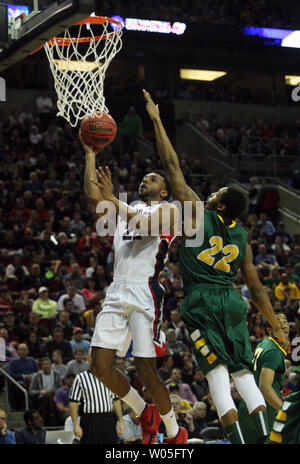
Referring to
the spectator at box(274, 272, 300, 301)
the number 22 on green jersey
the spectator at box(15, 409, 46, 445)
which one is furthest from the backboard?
Result: the spectator at box(274, 272, 300, 301)

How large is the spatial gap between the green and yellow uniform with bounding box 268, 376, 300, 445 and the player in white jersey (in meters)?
1.74

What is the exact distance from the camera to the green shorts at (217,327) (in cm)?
540

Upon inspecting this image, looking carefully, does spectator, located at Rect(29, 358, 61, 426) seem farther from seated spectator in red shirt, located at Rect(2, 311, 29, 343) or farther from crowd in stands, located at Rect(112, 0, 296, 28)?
crowd in stands, located at Rect(112, 0, 296, 28)

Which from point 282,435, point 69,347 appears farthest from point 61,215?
point 282,435

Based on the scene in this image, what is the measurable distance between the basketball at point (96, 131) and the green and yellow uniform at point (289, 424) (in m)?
3.03

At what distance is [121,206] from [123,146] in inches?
628

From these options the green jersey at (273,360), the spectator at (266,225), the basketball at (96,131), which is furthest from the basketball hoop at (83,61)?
the spectator at (266,225)

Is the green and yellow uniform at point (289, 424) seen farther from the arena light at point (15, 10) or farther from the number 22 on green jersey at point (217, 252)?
the arena light at point (15, 10)

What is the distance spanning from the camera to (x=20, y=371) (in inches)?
457

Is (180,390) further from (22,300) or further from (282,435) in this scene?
(282,435)

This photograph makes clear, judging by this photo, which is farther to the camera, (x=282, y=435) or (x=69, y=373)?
(x=69, y=373)

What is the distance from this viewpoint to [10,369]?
11.6 m

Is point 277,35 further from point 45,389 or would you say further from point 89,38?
point 89,38

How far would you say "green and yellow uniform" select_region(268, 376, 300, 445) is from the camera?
4.24m
